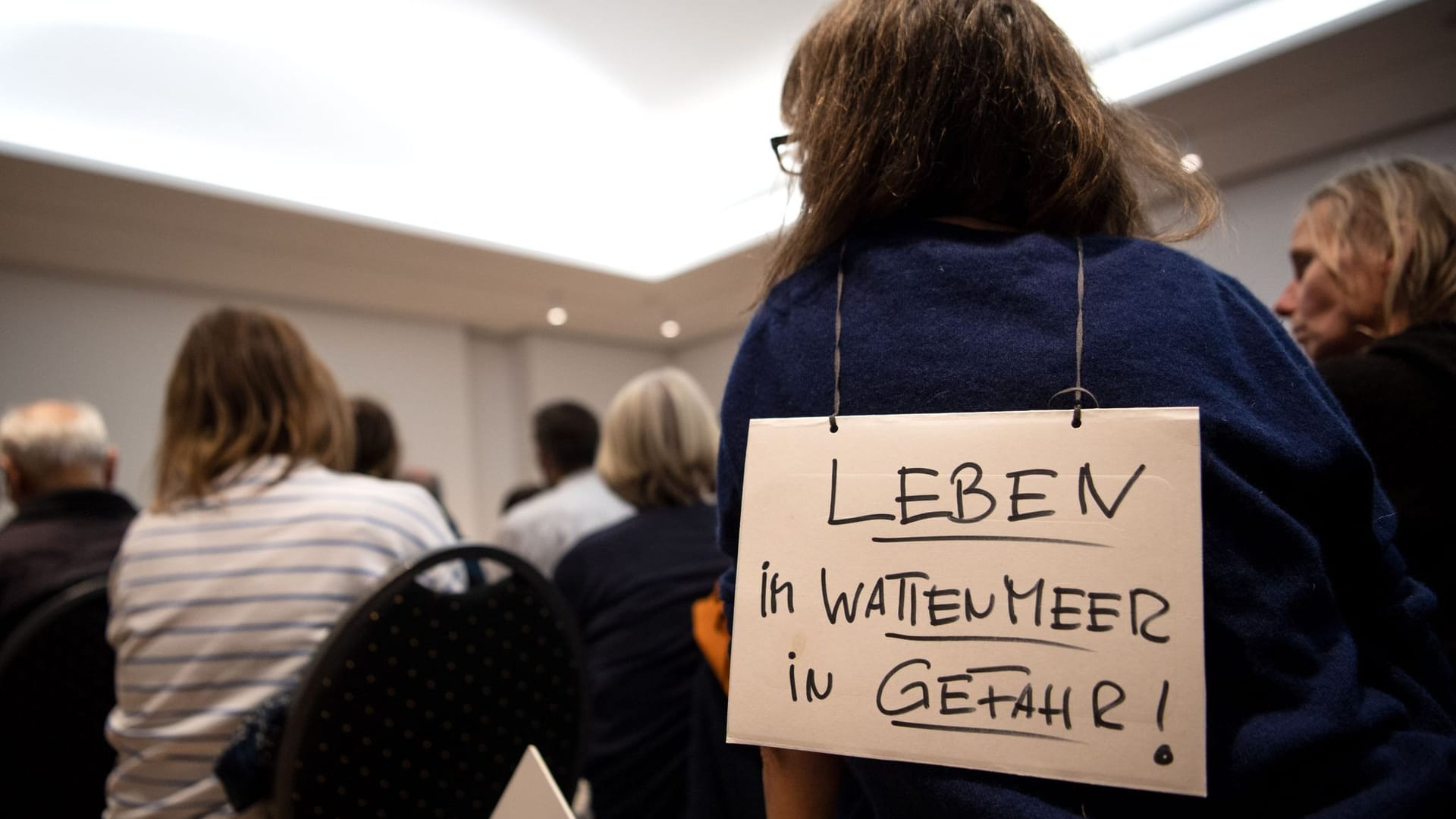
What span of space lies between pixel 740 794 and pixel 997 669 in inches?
23.9

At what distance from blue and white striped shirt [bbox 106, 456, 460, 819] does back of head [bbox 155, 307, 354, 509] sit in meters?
0.10

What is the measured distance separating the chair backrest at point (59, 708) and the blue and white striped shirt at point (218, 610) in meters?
0.15

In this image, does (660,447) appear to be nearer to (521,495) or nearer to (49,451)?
(49,451)

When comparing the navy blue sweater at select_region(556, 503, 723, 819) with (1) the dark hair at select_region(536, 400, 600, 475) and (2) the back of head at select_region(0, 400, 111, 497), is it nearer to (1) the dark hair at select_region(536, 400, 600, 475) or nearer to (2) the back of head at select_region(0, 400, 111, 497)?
(1) the dark hair at select_region(536, 400, 600, 475)

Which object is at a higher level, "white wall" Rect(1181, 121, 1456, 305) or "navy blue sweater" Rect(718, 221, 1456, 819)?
"white wall" Rect(1181, 121, 1456, 305)

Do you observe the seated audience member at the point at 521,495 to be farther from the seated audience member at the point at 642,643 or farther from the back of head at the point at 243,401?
the back of head at the point at 243,401

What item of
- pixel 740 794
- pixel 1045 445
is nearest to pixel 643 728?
pixel 740 794

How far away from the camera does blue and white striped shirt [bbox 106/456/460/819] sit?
2.85ft

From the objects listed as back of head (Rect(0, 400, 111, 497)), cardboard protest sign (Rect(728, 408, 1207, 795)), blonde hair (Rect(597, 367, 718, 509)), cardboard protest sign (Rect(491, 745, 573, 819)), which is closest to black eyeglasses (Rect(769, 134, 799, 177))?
cardboard protest sign (Rect(728, 408, 1207, 795))

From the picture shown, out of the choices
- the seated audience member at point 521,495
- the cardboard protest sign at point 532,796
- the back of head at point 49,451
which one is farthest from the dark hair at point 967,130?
the seated audience member at point 521,495

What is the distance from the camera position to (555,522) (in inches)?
83.1

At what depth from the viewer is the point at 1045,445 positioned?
1.24ft

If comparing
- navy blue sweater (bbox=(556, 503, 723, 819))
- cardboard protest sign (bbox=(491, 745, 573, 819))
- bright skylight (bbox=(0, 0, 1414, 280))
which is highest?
bright skylight (bbox=(0, 0, 1414, 280))

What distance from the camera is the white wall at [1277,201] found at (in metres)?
2.76
